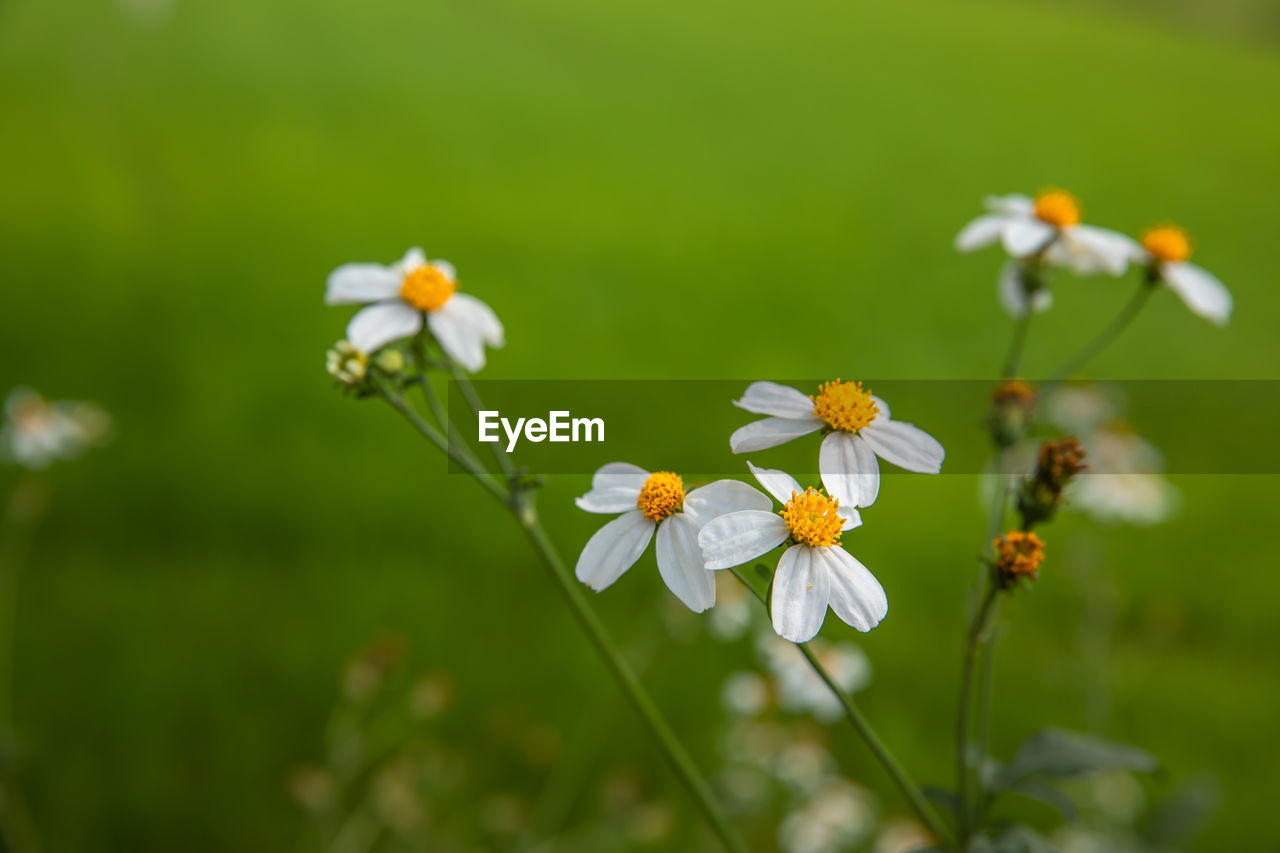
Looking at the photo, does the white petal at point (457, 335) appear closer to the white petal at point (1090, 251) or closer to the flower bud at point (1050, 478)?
the flower bud at point (1050, 478)

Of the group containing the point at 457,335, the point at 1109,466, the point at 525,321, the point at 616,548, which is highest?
the point at 525,321

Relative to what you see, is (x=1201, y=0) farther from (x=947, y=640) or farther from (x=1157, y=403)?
(x=947, y=640)

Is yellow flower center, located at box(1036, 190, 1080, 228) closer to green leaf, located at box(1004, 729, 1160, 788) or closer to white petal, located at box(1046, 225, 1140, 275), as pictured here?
white petal, located at box(1046, 225, 1140, 275)

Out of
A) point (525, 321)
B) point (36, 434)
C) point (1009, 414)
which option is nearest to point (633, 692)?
point (1009, 414)

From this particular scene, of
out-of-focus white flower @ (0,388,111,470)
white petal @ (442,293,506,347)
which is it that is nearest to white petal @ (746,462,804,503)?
white petal @ (442,293,506,347)

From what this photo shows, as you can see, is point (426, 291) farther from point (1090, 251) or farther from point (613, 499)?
point (1090, 251)

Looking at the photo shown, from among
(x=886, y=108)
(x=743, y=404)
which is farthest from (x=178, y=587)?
(x=886, y=108)

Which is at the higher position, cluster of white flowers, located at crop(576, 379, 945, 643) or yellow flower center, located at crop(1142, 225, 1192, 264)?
yellow flower center, located at crop(1142, 225, 1192, 264)
